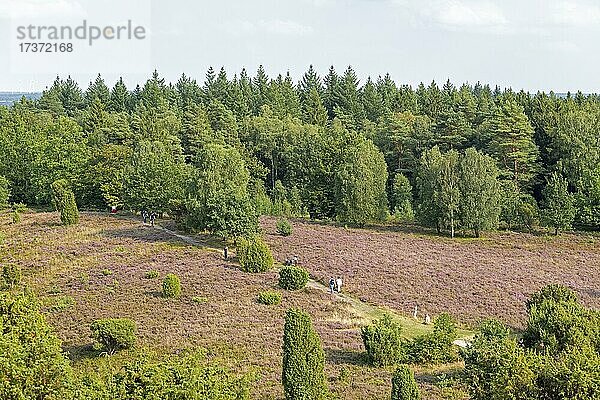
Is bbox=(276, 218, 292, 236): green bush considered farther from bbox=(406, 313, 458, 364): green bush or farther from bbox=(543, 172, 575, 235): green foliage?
bbox=(406, 313, 458, 364): green bush

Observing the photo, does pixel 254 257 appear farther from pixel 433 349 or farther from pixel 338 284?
pixel 433 349

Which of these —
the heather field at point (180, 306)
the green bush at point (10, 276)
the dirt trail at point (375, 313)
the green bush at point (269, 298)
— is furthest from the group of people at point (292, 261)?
the green bush at point (10, 276)

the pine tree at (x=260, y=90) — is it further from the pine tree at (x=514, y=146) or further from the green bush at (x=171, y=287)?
the green bush at (x=171, y=287)

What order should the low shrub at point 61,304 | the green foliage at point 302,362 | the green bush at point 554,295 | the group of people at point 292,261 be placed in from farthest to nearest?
the group of people at point 292,261 → the low shrub at point 61,304 → the green bush at point 554,295 → the green foliage at point 302,362

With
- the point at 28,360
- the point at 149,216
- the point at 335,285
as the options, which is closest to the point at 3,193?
the point at 149,216

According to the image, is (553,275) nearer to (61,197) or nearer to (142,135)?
(61,197)

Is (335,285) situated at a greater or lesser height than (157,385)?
lesser

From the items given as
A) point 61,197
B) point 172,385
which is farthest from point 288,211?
point 172,385
